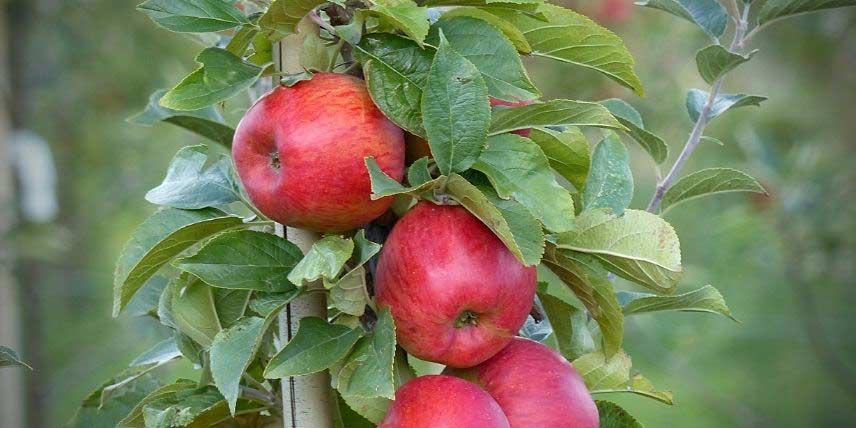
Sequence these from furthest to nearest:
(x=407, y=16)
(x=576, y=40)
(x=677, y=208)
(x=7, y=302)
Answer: (x=677, y=208) < (x=7, y=302) < (x=576, y=40) < (x=407, y=16)

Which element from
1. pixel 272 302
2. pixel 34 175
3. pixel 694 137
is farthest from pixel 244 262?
pixel 34 175

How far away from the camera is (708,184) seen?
2.93ft

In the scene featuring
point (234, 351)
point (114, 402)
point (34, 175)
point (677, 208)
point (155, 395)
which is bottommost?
point (34, 175)

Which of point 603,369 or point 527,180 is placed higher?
point 527,180

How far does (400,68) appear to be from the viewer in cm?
68

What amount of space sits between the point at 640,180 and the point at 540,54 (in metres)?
3.13

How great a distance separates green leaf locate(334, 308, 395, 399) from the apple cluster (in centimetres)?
2

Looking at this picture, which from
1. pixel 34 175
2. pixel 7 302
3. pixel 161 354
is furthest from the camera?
pixel 34 175

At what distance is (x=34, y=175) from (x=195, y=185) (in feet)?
10.5

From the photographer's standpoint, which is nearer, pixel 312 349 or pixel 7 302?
pixel 312 349

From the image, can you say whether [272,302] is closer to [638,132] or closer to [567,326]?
[567,326]

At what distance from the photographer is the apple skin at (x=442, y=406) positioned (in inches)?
26.0

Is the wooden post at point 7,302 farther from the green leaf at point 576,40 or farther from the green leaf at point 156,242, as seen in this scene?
the green leaf at point 576,40

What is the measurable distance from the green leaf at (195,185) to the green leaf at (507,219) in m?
0.20
